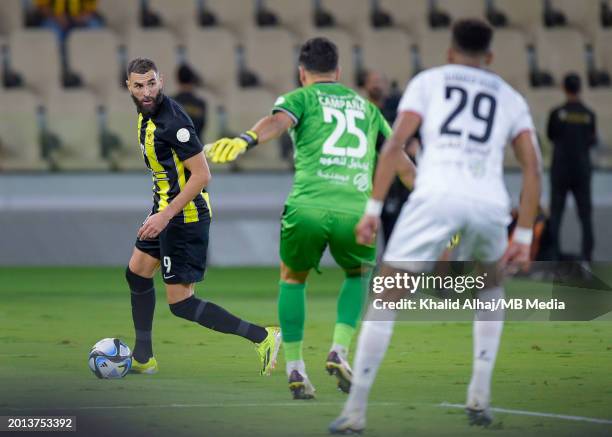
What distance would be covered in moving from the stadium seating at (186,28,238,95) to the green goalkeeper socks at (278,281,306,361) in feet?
36.1

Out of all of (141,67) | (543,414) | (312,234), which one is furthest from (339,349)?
(141,67)

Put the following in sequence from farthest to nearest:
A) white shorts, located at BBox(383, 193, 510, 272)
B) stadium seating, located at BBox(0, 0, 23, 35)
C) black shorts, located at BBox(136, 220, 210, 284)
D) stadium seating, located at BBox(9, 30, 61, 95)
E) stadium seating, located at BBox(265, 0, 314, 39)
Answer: stadium seating, located at BBox(265, 0, 314, 39) → stadium seating, located at BBox(0, 0, 23, 35) → stadium seating, located at BBox(9, 30, 61, 95) → black shorts, located at BBox(136, 220, 210, 284) → white shorts, located at BBox(383, 193, 510, 272)

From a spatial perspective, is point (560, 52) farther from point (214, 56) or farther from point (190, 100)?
point (190, 100)

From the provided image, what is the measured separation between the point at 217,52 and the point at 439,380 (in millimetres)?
10782

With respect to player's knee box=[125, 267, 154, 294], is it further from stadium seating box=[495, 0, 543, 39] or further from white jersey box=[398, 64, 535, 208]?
stadium seating box=[495, 0, 543, 39]

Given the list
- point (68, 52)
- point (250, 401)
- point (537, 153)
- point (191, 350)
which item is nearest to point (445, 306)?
point (191, 350)

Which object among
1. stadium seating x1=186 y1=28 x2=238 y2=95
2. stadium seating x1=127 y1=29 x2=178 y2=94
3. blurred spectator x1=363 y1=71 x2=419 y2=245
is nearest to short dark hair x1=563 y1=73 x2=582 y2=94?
blurred spectator x1=363 y1=71 x2=419 y2=245

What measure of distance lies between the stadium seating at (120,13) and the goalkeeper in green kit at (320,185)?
11644mm

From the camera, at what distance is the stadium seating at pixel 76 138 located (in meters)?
17.4

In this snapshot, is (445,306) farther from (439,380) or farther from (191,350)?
(439,380)

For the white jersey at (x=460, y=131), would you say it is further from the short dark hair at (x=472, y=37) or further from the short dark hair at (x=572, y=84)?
the short dark hair at (x=572, y=84)

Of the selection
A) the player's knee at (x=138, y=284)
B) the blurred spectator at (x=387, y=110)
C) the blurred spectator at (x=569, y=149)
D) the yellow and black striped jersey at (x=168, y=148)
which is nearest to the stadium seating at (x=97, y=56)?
the blurred spectator at (x=387, y=110)

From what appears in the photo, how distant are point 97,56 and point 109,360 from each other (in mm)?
10565

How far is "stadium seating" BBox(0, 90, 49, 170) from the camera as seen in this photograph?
17359 millimetres
